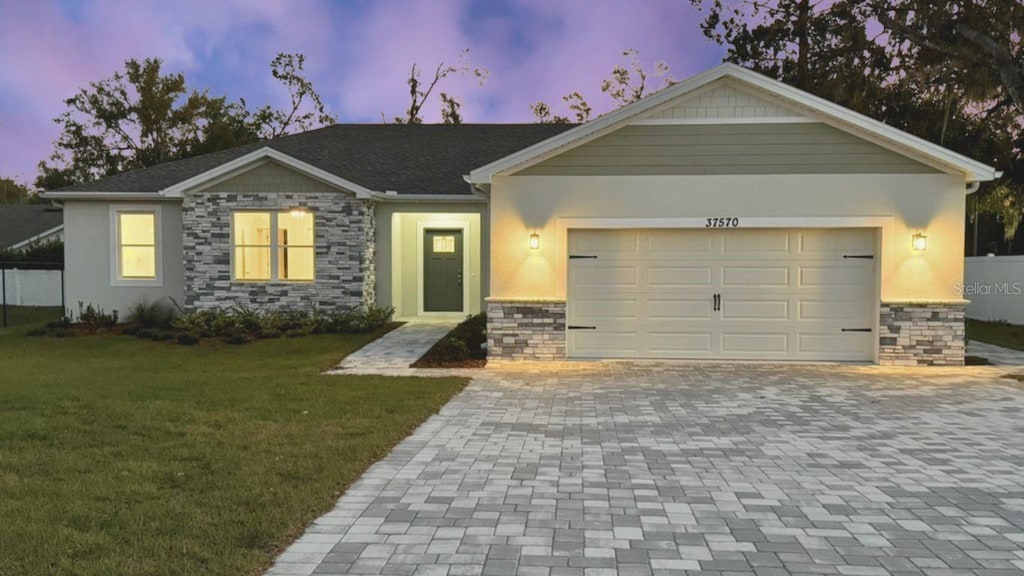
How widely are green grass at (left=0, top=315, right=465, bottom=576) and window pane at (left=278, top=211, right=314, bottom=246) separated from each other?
412 cm

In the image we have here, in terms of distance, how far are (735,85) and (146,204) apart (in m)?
12.4

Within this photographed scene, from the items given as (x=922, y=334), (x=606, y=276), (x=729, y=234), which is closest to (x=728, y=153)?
(x=729, y=234)

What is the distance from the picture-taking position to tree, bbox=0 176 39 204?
55062 millimetres

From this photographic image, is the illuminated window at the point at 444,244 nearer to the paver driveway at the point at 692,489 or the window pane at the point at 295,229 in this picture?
Answer: the window pane at the point at 295,229

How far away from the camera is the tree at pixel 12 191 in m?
55.1

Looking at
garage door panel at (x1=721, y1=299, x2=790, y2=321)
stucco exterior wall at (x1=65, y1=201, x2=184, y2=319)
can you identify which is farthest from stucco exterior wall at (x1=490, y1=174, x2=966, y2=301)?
stucco exterior wall at (x1=65, y1=201, x2=184, y2=319)

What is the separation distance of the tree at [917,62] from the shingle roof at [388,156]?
6338mm

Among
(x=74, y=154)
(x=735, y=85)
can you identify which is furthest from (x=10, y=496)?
(x=74, y=154)

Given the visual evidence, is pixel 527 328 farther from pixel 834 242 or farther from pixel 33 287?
pixel 33 287

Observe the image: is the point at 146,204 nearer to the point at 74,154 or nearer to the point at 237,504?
the point at 237,504

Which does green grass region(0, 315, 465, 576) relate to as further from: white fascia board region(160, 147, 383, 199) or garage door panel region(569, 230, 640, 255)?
white fascia board region(160, 147, 383, 199)

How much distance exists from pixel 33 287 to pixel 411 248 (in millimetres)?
13933

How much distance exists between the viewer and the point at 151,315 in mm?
14953

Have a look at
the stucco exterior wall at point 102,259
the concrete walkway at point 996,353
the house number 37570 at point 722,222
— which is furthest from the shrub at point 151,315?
the concrete walkway at point 996,353
